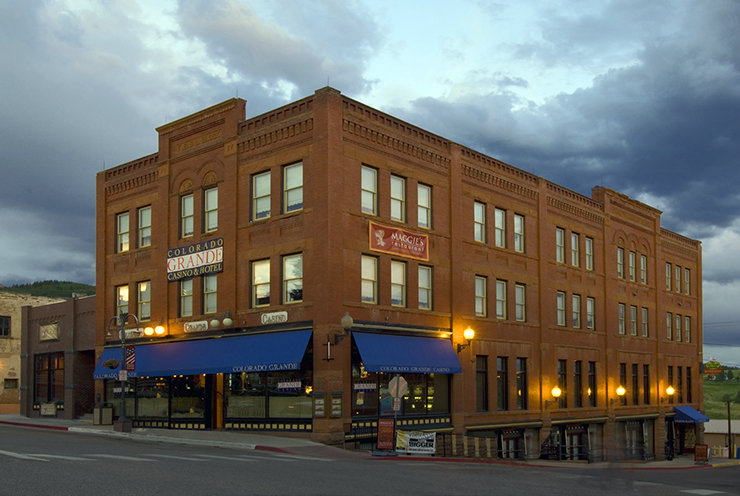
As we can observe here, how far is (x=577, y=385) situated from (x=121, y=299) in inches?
961

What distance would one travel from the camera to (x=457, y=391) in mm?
33500

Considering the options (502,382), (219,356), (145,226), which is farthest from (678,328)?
(145,226)

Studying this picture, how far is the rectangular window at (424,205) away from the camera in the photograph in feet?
109

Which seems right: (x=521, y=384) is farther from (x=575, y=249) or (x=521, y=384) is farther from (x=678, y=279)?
(x=678, y=279)

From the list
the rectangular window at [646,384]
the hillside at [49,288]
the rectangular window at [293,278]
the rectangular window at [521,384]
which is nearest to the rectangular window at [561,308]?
the rectangular window at [521,384]

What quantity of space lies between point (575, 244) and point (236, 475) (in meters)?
31.8

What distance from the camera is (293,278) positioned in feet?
98.9

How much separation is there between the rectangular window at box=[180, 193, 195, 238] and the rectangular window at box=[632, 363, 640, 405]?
1141 inches

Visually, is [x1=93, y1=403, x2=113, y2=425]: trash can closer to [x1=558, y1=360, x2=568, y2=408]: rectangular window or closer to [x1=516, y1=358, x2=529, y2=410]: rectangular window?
[x1=516, y1=358, x2=529, y2=410]: rectangular window

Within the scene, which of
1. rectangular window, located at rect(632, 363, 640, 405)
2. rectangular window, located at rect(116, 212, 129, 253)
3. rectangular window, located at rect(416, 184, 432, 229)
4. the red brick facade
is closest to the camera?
the red brick facade

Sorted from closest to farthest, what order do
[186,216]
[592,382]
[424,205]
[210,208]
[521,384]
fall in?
1. [424,205]
2. [210,208]
3. [186,216]
4. [521,384]
5. [592,382]

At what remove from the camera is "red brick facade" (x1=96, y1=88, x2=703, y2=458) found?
96.5 feet

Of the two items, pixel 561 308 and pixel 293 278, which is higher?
pixel 293 278

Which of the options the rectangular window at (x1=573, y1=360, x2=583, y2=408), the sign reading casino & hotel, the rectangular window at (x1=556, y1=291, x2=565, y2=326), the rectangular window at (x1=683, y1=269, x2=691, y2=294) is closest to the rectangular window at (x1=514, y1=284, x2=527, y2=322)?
the rectangular window at (x1=556, y1=291, x2=565, y2=326)
